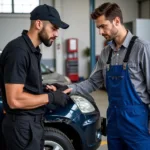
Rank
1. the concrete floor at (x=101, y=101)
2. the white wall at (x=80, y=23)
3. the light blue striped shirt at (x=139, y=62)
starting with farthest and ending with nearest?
1. the white wall at (x=80, y=23)
2. the concrete floor at (x=101, y=101)
3. the light blue striped shirt at (x=139, y=62)

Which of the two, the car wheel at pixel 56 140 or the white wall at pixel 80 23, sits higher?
the white wall at pixel 80 23

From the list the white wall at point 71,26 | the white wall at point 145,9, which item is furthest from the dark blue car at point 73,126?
the white wall at point 145,9

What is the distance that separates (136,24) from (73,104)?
22.7 ft

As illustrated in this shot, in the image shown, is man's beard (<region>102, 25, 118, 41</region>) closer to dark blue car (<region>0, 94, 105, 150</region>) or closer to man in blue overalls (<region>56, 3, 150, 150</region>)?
man in blue overalls (<region>56, 3, 150, 150</region>)

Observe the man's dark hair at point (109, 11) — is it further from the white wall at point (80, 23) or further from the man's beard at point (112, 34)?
the white wall at point (80, 23)

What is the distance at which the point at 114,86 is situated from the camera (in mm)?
2070

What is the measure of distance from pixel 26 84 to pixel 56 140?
110 cm

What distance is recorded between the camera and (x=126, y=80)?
2.01m

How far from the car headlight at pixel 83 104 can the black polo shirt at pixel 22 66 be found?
103cm

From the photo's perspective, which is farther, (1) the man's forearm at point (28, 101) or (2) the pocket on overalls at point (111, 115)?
(2) the pocket on overalls at point (111, 115)

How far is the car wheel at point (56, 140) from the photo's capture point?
2.88 m

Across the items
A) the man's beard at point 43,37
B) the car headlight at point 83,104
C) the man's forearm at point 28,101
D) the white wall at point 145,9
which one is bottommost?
the car headlight at point 83,104

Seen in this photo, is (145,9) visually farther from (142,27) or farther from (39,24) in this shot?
(39,24)

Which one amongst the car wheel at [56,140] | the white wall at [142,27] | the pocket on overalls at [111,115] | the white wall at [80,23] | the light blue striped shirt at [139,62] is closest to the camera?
the light blue striped shirt at [139,62]
